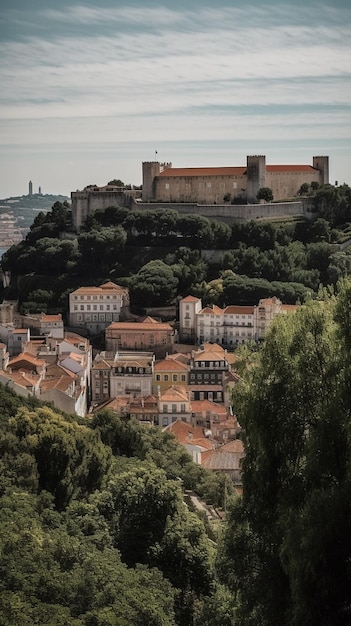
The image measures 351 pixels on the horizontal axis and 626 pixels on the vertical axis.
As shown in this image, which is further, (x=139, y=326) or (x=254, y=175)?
(x=254, y=175)

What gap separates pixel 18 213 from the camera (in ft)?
386

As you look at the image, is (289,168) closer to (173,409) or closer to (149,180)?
(149,180)

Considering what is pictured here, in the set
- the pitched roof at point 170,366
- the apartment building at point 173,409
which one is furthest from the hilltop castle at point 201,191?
the apartment building at point 173,409

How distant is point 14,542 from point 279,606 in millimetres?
3990

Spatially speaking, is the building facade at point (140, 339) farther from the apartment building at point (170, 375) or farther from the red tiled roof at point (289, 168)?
the red tiled roof at point (289, 168)

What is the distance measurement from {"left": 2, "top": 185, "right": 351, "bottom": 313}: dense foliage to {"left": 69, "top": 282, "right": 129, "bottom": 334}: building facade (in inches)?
45.1

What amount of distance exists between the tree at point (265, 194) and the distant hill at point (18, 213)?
48910 mm

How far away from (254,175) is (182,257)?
833 cm

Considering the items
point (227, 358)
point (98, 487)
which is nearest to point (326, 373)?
point (98, 487)

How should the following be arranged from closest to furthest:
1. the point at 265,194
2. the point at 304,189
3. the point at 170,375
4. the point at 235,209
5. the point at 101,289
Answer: the point at 170,375 < the point at 101,289 < the point at 235,209 < the point at 265,194 < the point at 304,189

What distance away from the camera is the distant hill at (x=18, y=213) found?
340 feet

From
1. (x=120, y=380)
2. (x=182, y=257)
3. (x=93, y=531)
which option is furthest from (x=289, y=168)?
(x=93, y=531)

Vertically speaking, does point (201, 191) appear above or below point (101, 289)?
above

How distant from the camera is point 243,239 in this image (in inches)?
1769
